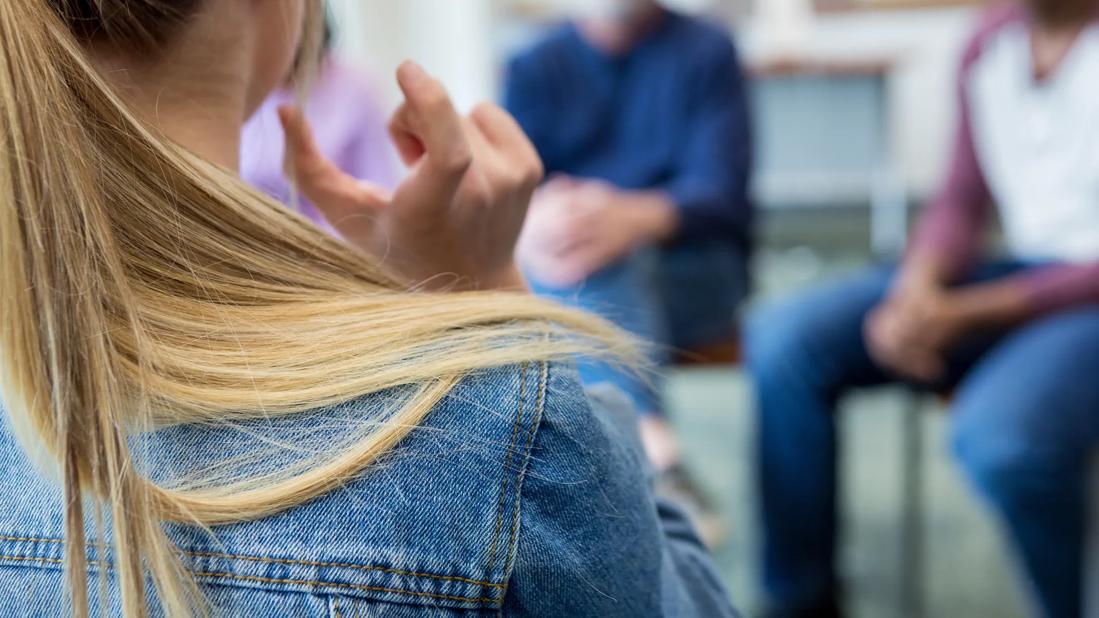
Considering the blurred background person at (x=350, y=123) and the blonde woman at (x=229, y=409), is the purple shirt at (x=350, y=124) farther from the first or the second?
the blonde woman at (x=229, y=409)

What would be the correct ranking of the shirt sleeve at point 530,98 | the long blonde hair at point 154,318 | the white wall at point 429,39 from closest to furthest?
the long blonde hair at point 154,318, the shirt sleeve at point 530,98, the white wall at point 429,39

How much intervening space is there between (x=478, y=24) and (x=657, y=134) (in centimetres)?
136

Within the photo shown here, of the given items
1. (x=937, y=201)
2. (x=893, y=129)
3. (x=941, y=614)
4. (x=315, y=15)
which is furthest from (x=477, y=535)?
(x=893, y=129)

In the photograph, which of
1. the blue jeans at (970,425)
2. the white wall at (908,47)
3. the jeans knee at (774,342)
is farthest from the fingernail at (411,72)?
the white wall at (908,47)

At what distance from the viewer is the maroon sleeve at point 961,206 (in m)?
1.34

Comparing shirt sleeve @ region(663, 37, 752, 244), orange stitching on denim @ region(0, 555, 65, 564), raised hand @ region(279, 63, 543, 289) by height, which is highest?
shirt sleeve @ region(663, 37, 752, 244)

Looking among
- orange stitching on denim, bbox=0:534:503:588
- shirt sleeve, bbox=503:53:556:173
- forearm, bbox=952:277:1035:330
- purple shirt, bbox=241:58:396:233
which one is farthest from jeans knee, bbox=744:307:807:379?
orange stitching on denim, bbox=0:534:503:588

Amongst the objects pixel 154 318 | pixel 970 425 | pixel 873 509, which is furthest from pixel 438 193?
pixel 873 509

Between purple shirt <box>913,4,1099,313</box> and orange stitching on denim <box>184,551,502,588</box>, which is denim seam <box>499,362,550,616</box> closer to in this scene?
orange stitching on denim <box>184,551,502,588</box>

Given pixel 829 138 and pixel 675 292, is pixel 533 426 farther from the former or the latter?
pixel 829 138

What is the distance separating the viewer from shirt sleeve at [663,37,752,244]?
1402mm

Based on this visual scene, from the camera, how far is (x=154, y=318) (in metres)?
0.39

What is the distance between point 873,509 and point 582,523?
1443mm

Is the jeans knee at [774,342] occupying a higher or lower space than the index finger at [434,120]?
lower
